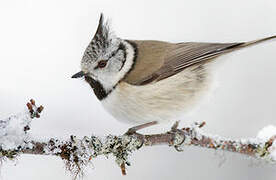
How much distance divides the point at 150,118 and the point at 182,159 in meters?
1.32

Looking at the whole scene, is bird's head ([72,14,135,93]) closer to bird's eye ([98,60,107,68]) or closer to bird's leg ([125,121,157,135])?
bird's eye ([98,60,107,68])

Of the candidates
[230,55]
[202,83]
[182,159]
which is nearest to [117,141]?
[202,83]

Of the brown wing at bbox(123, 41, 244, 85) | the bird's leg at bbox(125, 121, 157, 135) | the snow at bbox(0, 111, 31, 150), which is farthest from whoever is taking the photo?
the brown wing at bbox(123, 41, 244, 85)

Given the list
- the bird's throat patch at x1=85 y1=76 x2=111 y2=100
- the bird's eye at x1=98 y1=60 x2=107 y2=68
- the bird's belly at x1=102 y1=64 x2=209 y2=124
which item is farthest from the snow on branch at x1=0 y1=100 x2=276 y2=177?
the bird's eye at x1=98 y1=60 x2=107 y2=68

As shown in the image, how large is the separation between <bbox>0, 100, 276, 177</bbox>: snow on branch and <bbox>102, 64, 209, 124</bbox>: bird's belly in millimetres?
145

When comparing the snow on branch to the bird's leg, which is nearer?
the snow on branch

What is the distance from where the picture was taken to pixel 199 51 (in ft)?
11.9

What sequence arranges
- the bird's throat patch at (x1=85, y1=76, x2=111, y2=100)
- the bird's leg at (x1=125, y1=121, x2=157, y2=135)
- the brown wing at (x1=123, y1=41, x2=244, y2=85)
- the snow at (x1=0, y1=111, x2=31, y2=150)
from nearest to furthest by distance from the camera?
1. the snow at (x1=0, y1=111, x2=31, y2=150)
2. the bird's leg at (x1=125, y1=121, x2=157, y2=135)
3. the bird's throat patch at (x1=85, y1=76, x2=111, y2=100)
4. the brown wing at (x1=123, y1=41, x2=244, y2=85)

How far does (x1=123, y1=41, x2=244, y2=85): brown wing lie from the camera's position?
134 inches

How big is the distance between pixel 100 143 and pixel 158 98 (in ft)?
2.86

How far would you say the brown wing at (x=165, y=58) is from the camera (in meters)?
3.40

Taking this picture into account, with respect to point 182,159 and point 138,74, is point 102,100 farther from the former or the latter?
point 182,159

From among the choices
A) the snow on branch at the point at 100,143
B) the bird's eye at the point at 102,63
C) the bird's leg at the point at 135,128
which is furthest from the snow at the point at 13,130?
the bird's eye at the point at 102,63

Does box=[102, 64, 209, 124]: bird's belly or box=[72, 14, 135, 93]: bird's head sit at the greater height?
box=[72, 14, 135, 93]: bird's head
